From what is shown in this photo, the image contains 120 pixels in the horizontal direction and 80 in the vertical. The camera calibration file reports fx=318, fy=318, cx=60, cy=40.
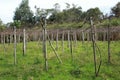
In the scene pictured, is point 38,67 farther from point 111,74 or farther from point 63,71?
point 111,74

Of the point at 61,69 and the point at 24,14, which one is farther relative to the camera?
the point at 24,14

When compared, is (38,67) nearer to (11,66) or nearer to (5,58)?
(11,66)

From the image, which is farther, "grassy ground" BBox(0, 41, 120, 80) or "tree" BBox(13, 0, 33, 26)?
"tree" BBox(13, 0, 33, 26)

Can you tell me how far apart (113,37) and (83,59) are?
22.2 m

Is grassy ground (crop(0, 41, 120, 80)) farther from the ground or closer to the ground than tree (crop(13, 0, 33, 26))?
closer to the ground

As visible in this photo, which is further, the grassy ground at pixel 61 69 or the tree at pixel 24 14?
the tree at pixel 24 14

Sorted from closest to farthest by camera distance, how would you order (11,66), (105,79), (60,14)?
(105,79), (11,66), (60,14)

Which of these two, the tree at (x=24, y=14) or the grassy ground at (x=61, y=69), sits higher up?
the tree at (x=24, y=14)

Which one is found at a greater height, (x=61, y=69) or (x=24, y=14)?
(x=24, y=14)

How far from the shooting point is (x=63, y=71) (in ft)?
57.8

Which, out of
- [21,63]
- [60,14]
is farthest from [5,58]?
[60,14]

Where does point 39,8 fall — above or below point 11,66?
above

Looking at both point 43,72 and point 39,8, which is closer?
point 43,72

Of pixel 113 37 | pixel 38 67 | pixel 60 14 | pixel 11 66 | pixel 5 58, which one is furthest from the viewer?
pixel 60 14
